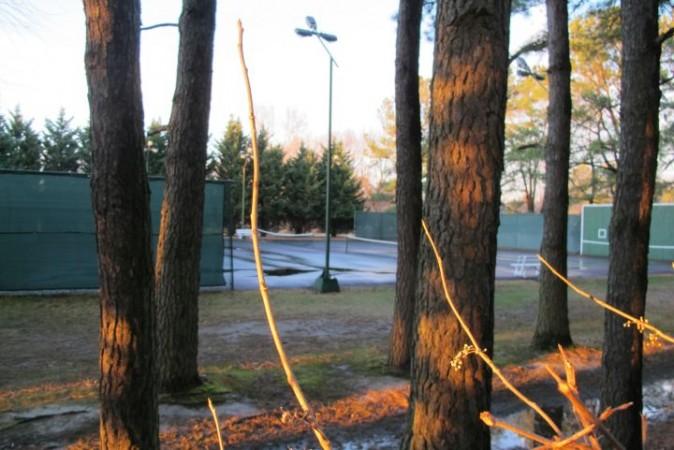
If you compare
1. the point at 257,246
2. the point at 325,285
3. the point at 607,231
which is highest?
the point at 257,246

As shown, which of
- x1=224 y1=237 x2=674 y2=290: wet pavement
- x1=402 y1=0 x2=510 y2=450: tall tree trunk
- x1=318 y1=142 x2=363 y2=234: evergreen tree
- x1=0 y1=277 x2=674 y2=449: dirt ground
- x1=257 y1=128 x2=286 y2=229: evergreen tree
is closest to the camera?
x1=402 y1=0 x2=510 y2=450: tall tree trunk

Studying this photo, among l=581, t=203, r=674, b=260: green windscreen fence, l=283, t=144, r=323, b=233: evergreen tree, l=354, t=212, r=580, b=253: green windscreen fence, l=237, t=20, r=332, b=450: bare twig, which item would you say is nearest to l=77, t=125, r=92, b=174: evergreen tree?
l=283, t=144, r=323, b=233: evergreen tree

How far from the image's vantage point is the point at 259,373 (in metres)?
7.52

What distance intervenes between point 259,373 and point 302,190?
135 feet

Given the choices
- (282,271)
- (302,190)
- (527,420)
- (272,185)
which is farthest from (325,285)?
(302,190)

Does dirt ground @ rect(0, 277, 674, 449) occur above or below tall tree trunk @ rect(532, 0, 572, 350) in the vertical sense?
below

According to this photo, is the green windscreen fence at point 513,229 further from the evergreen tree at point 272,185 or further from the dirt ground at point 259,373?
the dirt ground at point 259,373

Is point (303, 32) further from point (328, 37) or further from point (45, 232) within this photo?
point (45, 232)

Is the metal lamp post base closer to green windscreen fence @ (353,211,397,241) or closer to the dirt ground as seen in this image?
the dirt ground

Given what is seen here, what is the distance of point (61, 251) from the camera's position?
13430mm

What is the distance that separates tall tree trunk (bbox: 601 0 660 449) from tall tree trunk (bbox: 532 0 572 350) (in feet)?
12.8

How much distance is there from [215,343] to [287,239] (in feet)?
115

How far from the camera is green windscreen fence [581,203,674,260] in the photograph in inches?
1171

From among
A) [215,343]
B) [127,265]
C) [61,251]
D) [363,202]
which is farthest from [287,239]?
[127,265]
